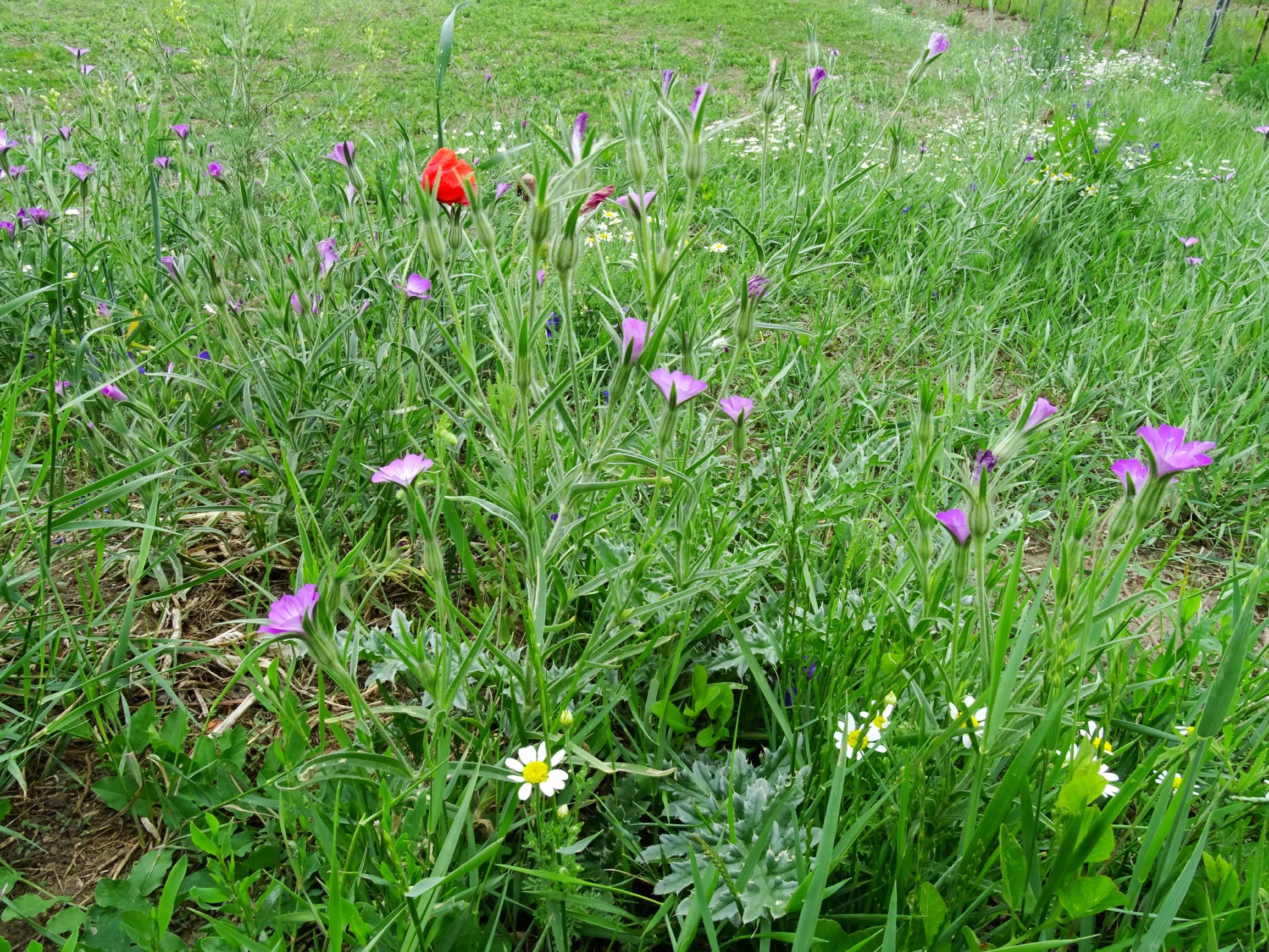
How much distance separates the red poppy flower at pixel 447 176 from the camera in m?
1.06

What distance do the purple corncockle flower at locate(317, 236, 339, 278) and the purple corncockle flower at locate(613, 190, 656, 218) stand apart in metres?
0.91

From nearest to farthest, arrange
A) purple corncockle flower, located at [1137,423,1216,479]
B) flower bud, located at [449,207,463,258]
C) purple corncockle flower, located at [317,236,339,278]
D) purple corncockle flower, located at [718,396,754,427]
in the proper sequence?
purple corncockle flower, located at [1137,423,1216,479] → purple corncockle flower, located at [718,396,754,427] → flower bud, located at [449,207,463,258] → purple corncockle flower, located at [317,236,339,278]

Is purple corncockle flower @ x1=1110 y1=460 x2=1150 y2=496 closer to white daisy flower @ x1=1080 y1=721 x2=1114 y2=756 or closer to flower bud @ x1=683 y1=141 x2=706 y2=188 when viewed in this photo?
white daisy flower @ x1=1080 y1=721 x2=1114 y2=756

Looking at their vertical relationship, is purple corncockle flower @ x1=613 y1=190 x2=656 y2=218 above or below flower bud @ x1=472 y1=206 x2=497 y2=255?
above

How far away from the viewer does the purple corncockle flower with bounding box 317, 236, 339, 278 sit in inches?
67.8

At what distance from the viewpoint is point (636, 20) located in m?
9.88

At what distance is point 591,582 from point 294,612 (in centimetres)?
47

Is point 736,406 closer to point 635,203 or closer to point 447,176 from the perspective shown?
point 635,203

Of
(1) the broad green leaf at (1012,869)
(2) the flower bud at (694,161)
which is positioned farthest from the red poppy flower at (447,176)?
(1) the broad green leaf at (1012,869)

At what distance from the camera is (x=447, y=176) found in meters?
1.11

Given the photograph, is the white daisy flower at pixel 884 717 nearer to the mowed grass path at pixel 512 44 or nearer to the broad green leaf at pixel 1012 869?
the broad green leaf at pixel 1012 869

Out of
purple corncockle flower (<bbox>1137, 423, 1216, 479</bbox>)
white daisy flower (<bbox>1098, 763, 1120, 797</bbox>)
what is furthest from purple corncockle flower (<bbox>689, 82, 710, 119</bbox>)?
white daisy flower (<bbox>1098, 763, 1120, 797</bbox>)

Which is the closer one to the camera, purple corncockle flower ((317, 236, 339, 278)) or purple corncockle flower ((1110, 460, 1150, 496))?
purple corncockle flower ((1110, 460, 1150, 496))

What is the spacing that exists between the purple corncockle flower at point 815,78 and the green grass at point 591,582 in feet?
0.27
